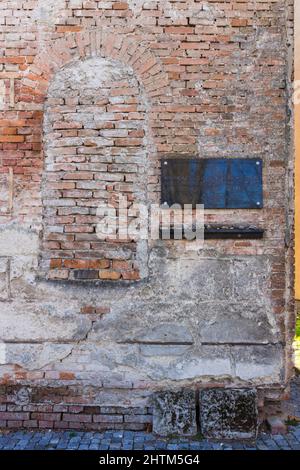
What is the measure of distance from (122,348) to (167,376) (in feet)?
1.54

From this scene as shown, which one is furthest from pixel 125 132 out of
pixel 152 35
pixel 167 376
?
pixel 167 376

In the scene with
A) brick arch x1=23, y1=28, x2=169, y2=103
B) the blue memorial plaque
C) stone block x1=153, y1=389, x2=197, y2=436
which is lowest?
stone block x1=153, y1=389, x2=197, y2=436

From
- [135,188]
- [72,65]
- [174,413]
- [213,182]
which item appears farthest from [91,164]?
[174,413]

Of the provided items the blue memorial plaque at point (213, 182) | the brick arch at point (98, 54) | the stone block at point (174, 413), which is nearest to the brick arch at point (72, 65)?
the brick arch at point (98, 54)

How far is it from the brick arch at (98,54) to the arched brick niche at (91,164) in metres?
0.06

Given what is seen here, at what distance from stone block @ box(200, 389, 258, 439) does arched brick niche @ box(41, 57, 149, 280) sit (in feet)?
4.09

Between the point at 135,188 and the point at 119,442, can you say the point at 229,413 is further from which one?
the point at 135,188

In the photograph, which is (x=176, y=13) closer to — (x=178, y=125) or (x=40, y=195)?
(x=178, y=125)

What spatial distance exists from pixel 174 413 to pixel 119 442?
0.51 metres

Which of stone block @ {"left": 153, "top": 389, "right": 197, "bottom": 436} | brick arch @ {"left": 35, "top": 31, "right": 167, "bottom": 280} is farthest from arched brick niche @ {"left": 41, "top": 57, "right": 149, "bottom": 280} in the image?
stone block @ {"left": 153, "top": 389, "right": 197, "bottom": 436}

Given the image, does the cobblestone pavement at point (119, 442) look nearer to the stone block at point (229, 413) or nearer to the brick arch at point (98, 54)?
the stone block at point (229, 413)

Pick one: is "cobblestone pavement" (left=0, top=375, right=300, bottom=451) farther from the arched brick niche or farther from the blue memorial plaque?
the blue memorial plaque

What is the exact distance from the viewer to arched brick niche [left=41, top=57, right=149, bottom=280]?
3760 millimetres

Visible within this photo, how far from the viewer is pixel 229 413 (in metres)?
3.52
